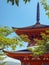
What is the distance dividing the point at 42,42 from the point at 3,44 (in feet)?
6.66

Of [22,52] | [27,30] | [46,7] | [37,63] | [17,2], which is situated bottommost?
[37,63]

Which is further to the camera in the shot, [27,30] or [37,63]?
[27,30]

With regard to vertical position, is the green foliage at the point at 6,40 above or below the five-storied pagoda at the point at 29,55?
above

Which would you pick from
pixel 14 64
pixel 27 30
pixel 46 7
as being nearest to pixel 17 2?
pixel 46 7

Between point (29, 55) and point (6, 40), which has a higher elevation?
point (6, 40)

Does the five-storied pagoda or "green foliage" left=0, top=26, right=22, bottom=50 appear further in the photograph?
the five-storied pagoda

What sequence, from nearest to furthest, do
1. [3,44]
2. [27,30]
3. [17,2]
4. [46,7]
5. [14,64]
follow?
[17,2] < [46,7] < [3,44] < [14,64] < [27,30]

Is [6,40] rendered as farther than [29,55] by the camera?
No

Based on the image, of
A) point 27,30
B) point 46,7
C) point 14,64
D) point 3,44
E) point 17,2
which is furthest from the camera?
point 27,30

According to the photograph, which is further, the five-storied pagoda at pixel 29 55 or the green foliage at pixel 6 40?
the five-storied pagoda at pixel 29 55

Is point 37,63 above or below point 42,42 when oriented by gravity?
below

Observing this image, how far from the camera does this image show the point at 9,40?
11000 mm

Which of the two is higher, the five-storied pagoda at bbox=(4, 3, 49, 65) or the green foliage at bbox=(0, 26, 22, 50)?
the green foliage at bbox=(0, 26, 22, 50)

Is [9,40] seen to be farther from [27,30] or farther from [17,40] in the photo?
[27,30]
